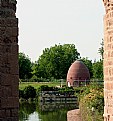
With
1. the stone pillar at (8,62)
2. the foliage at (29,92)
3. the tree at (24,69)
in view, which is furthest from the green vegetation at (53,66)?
the stone pillar at (8,62)

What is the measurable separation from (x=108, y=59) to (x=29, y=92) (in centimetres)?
2817

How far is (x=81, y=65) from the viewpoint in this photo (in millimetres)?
47906

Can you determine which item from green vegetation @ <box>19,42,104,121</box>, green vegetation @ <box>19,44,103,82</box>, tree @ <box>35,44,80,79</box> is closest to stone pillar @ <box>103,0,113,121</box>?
green vegetation @ <box>19,42,104,121</box>

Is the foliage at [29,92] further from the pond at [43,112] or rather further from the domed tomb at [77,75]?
the domed tomb at [77,75]

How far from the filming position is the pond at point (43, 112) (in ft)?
74.5

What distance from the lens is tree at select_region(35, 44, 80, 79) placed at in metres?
61.0

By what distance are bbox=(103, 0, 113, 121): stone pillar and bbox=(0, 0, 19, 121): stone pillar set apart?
2368 millimetres

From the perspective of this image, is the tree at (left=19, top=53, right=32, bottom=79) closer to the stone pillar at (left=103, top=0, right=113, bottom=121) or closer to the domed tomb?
the domed tomb

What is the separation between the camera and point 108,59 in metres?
7.18

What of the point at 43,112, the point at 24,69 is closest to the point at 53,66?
the point at 24,69

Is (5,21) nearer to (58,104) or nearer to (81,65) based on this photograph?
(58,104)

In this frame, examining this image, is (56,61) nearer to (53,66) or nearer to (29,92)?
(53,66)

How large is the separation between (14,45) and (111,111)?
2.66m

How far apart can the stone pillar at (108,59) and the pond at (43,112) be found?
14569mm
